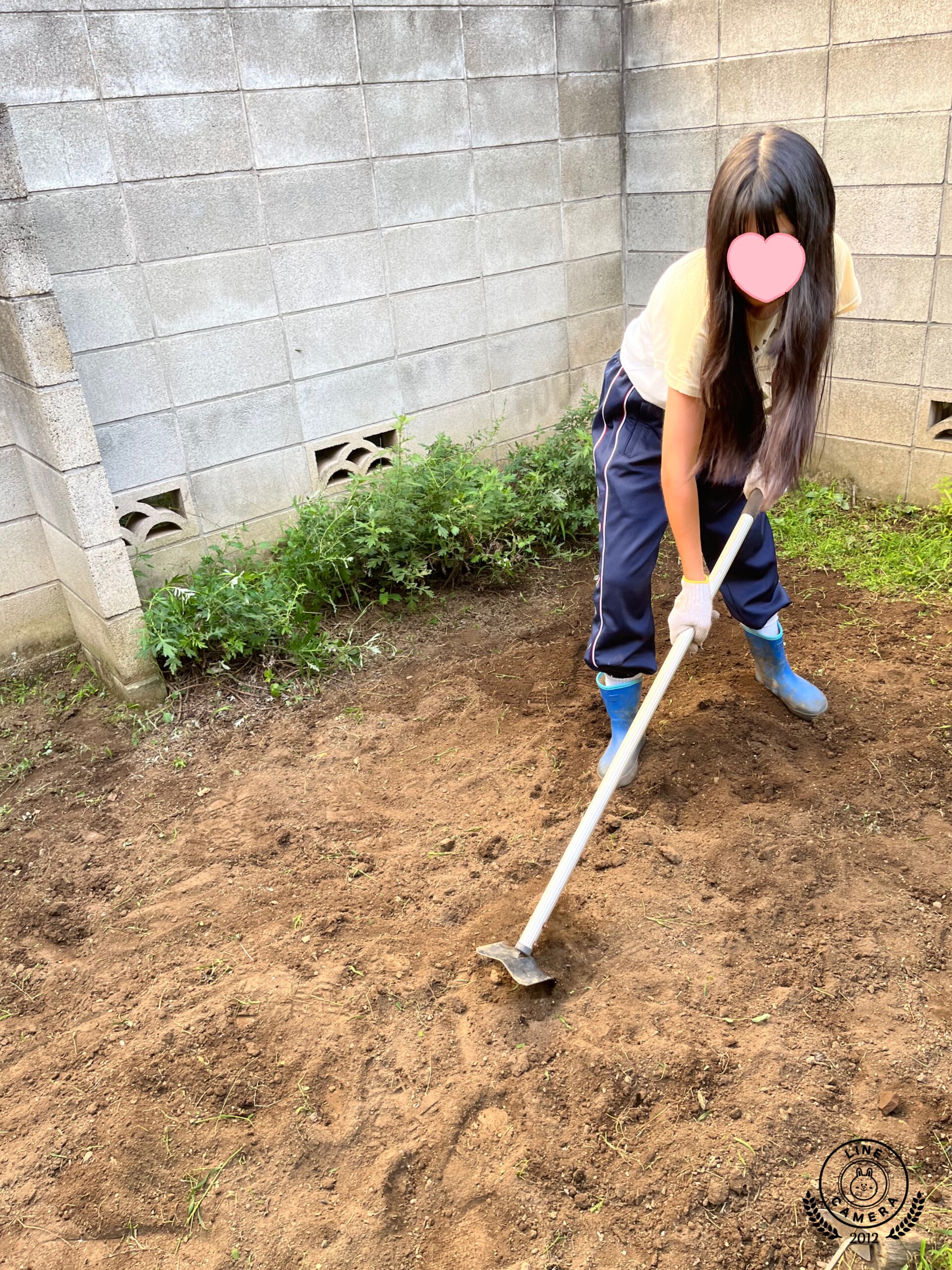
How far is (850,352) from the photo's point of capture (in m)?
3.68

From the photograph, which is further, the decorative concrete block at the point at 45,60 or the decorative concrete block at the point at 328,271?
the decorative concrete block at the point at 328,271

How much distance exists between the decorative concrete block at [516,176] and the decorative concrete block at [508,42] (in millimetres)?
268

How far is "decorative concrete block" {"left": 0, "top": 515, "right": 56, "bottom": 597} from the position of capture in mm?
2906

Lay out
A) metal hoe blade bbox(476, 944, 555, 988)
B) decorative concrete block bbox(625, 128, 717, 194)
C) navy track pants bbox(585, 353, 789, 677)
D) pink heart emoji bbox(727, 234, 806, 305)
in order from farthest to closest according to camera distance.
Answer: decorative concrete block bbox(625, 128, 717, 194)
navy track pants bbox(585, 353, 789, 677)
metal hoe blade bbox(476, 944, 555, 988)
pink heart emoji bbox(727, 234, 806, 305)

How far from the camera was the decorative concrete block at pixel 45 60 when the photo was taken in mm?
2545

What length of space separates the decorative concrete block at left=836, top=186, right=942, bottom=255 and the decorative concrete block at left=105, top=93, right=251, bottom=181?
2.14 m

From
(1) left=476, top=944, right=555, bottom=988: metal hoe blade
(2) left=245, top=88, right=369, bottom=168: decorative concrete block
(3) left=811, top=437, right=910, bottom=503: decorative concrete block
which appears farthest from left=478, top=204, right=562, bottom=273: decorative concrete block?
(1) left=476, top=944, right=555, bottom=988: metal hoe blade

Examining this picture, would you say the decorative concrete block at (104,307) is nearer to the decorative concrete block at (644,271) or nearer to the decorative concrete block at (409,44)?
the decorative concrete block at (409,44)

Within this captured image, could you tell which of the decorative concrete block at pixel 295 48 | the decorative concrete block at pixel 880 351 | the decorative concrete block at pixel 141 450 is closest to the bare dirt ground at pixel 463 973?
the decorative concrete block at pixel 141 450

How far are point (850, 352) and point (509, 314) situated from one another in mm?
1370

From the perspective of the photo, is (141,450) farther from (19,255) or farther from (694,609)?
(694,609)

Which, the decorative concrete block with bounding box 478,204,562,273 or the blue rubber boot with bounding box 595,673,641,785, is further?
the decorative concrete block with bounding box 478,204,562,273

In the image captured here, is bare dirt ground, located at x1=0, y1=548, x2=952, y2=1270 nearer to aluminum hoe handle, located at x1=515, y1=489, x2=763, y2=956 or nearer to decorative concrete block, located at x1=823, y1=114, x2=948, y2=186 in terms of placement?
aluminum hoe handle, located at x1=515, y1=489, x2=763, y2=956

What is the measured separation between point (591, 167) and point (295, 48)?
1464 millimetres
